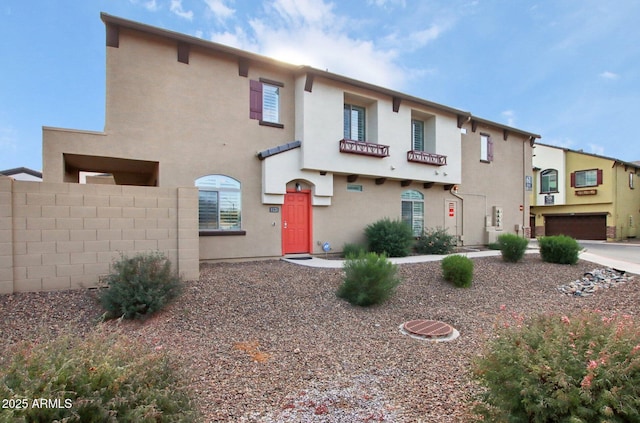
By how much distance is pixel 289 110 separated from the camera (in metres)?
11.9

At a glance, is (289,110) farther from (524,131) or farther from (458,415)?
(524,131)

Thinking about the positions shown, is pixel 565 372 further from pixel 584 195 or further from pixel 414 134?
pixel 584 195

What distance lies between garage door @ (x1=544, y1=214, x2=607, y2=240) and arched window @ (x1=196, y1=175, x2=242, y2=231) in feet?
92.3

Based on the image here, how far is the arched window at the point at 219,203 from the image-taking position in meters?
10.5

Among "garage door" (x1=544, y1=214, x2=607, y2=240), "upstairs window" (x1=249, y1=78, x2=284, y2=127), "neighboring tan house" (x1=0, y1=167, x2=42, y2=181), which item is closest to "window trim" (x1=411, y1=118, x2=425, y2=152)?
"upstairs window" (x1=249, y1=78, x2=284, y2=127)

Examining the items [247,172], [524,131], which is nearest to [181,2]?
[247,172]

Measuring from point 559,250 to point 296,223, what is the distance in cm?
934

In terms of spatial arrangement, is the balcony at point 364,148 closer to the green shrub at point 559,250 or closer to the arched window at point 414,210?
the arched window at point 414,210

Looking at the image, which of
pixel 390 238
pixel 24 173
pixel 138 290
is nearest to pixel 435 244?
pixel 390 238

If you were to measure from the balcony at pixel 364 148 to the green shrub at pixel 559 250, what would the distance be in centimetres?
663

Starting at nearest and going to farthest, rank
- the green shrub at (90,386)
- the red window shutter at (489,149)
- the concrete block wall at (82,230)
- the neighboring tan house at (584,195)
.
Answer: the green shrub at (90,386) → the concrete block wall at (82,230) → the red window shutter at (489,149) → the neighboring tan house at (584,195)

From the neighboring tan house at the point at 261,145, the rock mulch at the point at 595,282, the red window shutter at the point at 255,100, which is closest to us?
the rock mulch at the point at 595,282

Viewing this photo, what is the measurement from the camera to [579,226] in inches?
1066

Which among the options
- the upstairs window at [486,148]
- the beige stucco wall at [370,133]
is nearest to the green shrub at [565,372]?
the beige stucco wall at [370,133]
